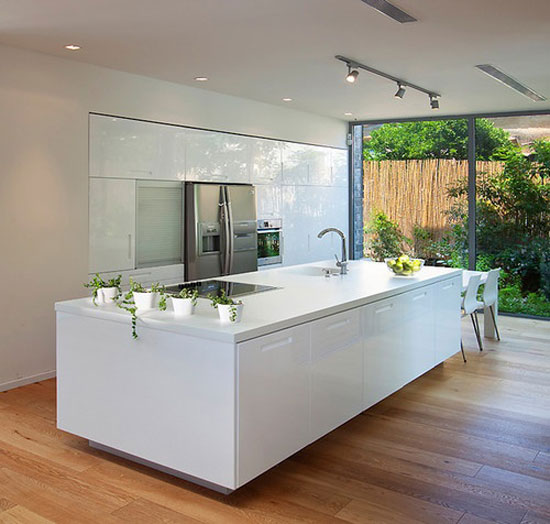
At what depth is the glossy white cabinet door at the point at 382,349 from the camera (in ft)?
12.5

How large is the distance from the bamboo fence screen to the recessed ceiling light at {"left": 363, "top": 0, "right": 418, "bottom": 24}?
451cm

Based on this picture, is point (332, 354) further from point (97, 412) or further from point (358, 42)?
point (358, 42)

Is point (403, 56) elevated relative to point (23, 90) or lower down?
elevated

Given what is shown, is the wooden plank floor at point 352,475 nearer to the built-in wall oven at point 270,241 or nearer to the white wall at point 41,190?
the white wall at point 41,190

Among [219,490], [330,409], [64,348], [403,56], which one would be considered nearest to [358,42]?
[403,56]

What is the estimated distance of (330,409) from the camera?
3.43 m

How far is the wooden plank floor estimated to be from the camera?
2811 millimetres

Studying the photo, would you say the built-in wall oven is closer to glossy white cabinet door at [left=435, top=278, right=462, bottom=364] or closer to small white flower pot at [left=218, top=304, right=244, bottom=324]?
glossy white cabinet door at [left=435, top=278, right=462, bottom=364]

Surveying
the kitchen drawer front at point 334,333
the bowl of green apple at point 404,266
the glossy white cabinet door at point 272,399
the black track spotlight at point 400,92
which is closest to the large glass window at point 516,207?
the black track spotlight at point 400,92

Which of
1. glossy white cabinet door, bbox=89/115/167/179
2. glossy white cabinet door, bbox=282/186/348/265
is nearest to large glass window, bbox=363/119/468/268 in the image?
glossy white cabinet door, bbox=282/186/348/265

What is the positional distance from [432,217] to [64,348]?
5.79 metres

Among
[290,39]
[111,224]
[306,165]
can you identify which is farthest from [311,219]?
[290,39]

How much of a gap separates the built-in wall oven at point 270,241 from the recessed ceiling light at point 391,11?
3.44 m

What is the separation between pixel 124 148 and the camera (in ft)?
17.1
